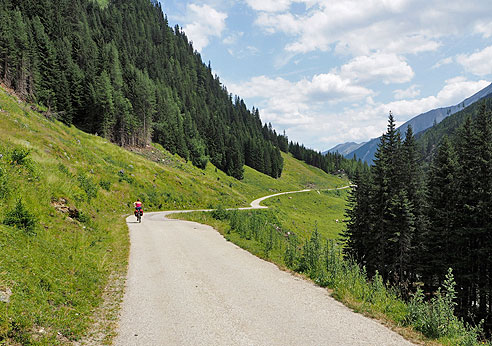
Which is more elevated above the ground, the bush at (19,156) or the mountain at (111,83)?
the mountain at (111,83)

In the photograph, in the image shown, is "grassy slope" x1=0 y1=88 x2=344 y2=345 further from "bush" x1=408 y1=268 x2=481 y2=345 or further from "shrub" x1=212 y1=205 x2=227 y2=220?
"shrub" x1=212 y1=205 x2=227 y2=220

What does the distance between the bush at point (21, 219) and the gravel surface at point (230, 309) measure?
145 inches

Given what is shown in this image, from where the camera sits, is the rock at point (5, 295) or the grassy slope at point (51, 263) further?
the grassy slope at point (51, 263)

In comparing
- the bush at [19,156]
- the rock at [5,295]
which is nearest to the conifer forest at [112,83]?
the bush at [19,156]

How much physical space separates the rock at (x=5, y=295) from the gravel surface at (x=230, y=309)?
89.3 inches

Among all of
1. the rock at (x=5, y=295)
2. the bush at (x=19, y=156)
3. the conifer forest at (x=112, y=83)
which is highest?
the conifer forest at (x=112, y=83)

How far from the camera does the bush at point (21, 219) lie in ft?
27.8

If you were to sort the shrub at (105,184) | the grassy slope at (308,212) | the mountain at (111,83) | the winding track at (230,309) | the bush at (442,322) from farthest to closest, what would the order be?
the mountain at (111,83), the grassy slope at (308,212), the shrub at (105,184), the bush at (442,322), the winding track at (230,309)

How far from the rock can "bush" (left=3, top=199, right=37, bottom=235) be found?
3.82 m

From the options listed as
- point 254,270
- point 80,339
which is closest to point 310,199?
point 254,270

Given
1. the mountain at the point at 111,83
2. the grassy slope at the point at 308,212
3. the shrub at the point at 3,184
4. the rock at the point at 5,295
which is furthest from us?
the mountain at the point at 111,83

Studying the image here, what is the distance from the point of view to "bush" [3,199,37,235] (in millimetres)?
8469

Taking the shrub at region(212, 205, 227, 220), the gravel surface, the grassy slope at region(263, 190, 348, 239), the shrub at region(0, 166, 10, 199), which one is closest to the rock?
the gravel surface

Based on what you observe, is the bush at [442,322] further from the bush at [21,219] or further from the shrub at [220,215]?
the shrub at [220,215]
